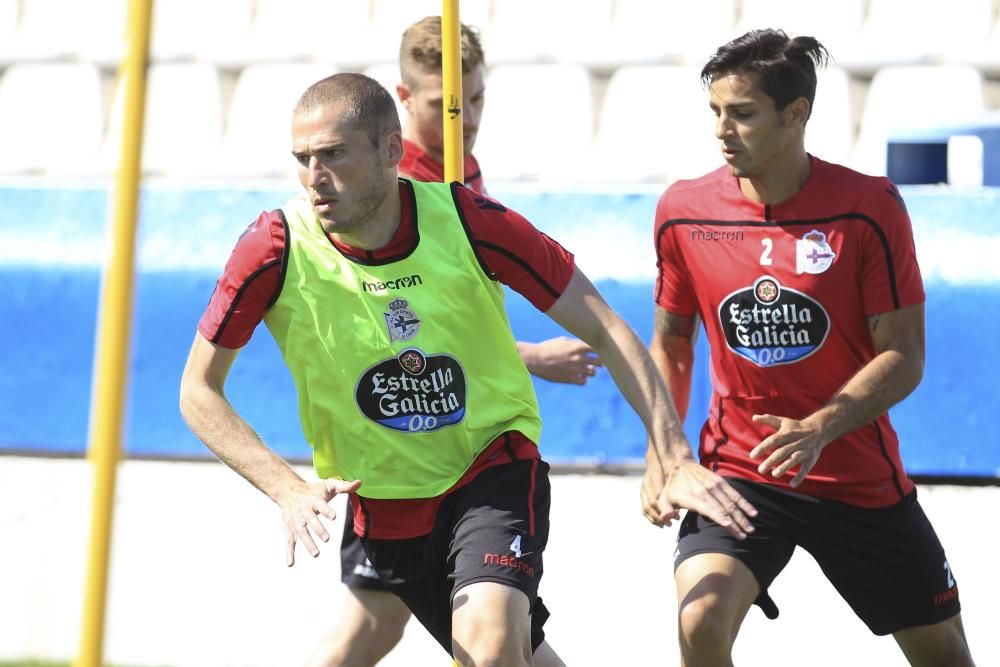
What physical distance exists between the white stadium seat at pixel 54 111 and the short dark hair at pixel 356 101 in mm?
7161

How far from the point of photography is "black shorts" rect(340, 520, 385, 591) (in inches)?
183

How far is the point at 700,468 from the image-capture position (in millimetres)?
4059

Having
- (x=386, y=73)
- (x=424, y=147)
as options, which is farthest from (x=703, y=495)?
(x=386, y=73)

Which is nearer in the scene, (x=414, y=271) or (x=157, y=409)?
(x=414, y=271)

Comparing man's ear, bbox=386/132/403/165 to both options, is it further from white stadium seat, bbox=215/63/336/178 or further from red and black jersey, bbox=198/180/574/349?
white stadium seat, bbox=215/63/336/178

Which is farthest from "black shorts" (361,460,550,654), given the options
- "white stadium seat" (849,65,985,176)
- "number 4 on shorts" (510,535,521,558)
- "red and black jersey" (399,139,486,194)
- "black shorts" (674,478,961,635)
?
"white stadium seat" (849,65,985,176)

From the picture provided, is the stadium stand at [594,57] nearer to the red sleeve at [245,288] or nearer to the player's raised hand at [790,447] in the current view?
the player's raised hand at [790,447]

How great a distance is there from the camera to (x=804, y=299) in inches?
177

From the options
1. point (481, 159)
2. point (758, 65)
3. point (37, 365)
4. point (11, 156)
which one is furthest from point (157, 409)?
point (758, 65)

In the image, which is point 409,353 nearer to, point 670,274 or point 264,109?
point 670,274

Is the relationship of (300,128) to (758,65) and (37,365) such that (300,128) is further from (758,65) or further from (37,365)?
(37,365)

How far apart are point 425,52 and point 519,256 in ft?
5.60

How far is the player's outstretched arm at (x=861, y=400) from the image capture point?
418 centimetres

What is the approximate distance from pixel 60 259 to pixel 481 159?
9.43ft
